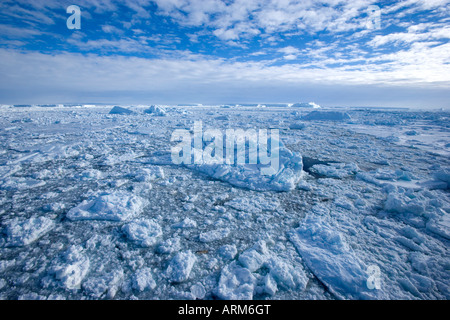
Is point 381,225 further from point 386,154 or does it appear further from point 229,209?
point 386,154

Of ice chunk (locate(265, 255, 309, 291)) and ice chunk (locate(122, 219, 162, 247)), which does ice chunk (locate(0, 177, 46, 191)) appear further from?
ice chunk (locate(265, 255, 309, 291))

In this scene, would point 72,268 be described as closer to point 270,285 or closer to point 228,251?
point 228,251

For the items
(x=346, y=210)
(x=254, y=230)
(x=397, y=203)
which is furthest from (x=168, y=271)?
(x=397, y=203)

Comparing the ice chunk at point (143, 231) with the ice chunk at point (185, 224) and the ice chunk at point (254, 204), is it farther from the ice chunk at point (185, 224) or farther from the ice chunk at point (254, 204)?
the ice chunk at point (254, 204)

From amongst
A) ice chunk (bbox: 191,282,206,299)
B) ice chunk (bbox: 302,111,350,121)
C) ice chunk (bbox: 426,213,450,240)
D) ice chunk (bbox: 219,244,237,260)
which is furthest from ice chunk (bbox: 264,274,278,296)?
ice chunk (bbox: 302,111,350,121)

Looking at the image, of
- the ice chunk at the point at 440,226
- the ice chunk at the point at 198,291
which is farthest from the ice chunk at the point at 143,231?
the ice chunk at the point at 440,226

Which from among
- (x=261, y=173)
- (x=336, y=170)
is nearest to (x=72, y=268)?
(x=261, y=173)
